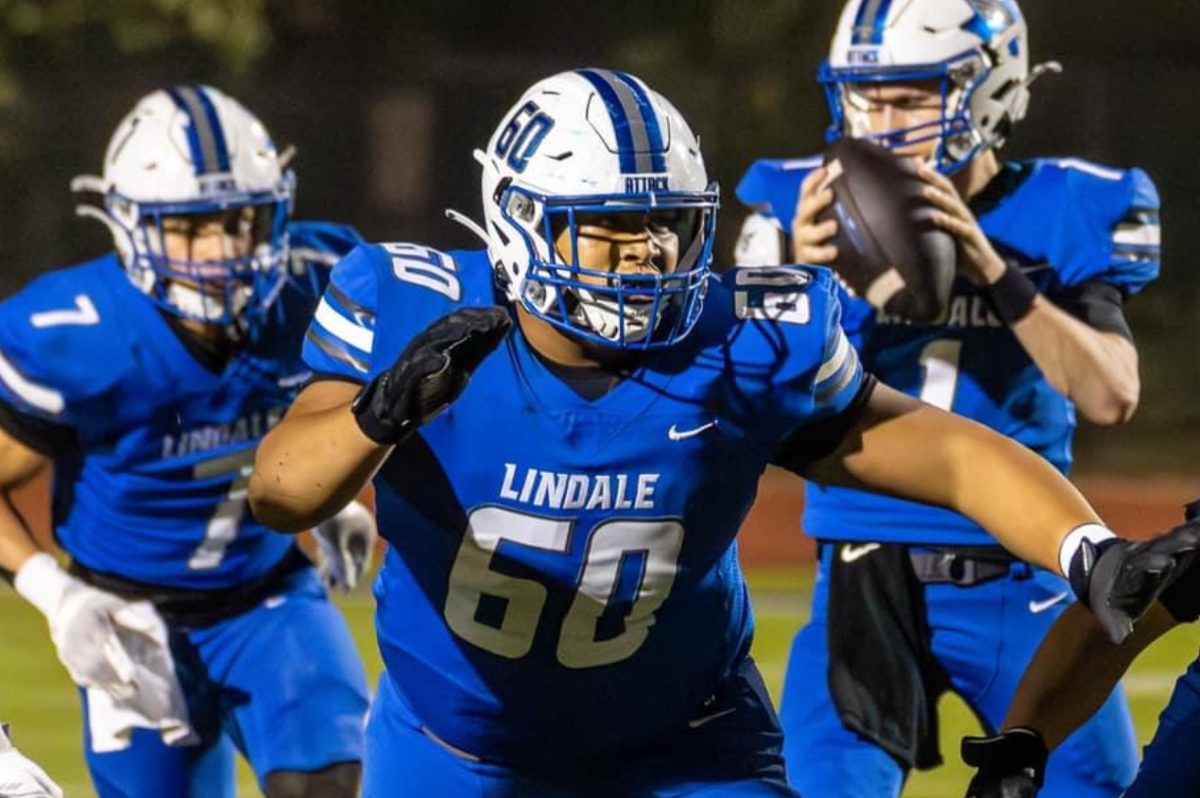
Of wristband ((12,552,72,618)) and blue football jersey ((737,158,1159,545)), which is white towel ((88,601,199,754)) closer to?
wristband ((12,552,72,618))

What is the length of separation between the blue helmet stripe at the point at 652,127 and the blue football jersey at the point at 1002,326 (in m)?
1.15

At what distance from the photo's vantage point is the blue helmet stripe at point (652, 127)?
334cm

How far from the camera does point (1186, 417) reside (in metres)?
11.7

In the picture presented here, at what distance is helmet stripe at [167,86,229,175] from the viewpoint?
16.1 feet

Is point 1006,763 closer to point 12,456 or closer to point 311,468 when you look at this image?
point 311,468

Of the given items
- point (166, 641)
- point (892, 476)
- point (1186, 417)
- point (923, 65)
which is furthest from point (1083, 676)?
point (1186, 417)

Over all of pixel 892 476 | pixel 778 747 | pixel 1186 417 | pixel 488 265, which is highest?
pixel 488 265

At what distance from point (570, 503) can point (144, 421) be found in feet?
5.37

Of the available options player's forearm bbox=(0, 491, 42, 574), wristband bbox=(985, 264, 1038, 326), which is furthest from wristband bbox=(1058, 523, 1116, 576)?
player's forearm bbox=(0, 491, 42, 574)

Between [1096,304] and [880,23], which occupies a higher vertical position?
[880,23]

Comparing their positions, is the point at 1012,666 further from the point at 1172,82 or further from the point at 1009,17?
the point at 1172,82

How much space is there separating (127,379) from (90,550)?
0.37 metres

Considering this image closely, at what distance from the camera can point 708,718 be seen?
11.4 feet

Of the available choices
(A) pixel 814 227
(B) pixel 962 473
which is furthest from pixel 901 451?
(A) pixel 814 227
